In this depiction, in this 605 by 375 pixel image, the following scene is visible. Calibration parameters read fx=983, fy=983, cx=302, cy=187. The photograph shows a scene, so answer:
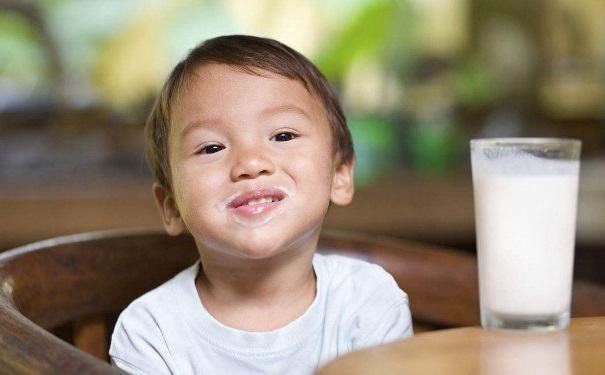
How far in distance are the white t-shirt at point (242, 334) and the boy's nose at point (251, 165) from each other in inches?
6.4

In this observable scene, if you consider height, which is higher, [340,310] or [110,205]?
[340,310]

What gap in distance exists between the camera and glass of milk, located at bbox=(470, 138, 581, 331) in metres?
0.72

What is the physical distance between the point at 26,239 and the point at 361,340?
5.95 feet

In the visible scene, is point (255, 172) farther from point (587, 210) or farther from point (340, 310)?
point (587, 210)

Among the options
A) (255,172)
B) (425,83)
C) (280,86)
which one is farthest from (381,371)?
(425,83)

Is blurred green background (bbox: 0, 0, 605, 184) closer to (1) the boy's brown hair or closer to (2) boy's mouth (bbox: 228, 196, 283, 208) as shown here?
(1) the boy's brown hair

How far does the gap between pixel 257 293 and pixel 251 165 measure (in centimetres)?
17

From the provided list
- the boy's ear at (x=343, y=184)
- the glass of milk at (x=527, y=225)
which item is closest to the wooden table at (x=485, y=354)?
the glass of milk at (x=527, y=225)

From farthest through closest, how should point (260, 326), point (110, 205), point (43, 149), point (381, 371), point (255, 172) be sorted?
point (43, 149) → point (110, 205) → point (260, 326) → point (255, 172) → point (381, 371)

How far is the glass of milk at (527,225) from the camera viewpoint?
2.38 feet

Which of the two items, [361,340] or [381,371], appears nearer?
[381,371]

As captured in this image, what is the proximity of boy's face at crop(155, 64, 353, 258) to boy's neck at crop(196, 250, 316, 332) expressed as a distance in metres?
0.03

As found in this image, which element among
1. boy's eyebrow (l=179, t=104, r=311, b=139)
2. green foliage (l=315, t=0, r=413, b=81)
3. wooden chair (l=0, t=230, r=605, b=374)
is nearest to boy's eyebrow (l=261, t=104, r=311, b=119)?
boy's eyebrow (l=179, t=104, r=311, b=139)

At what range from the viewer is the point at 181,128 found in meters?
0.95
